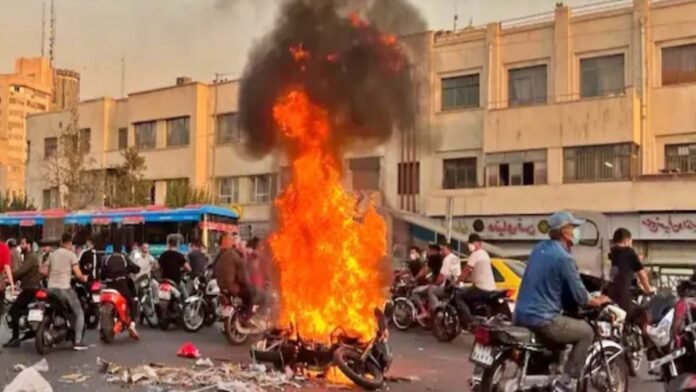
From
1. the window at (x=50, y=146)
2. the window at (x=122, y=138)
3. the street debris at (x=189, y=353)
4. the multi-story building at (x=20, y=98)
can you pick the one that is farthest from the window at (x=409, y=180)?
the multi-story building at (x=20, y=98)

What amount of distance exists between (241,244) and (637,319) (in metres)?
6.92

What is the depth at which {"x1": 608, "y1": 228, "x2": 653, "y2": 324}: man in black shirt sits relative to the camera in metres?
10.6

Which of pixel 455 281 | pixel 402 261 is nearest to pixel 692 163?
pixel 402 261

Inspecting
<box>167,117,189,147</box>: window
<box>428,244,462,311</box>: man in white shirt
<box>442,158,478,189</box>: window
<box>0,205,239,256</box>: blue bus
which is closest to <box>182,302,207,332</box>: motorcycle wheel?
<box>428,244,462,311</box>: man in white shirt

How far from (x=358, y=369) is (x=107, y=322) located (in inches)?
224

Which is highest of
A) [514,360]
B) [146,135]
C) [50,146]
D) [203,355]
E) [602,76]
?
[602,76]

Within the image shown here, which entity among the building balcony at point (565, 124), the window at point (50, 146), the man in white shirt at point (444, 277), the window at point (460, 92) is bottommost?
the man in white shirt at point (444, 277)

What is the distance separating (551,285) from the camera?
277 inches

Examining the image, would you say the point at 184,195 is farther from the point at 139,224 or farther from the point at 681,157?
the point at 681,157

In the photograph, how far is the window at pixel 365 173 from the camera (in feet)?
35.6

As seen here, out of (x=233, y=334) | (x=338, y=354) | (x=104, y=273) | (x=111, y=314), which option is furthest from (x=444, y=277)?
(x=338, y=354)

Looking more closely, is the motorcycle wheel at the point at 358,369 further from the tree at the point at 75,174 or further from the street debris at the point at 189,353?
the tree at the point at 75,174

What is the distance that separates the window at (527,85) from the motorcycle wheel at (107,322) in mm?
24684

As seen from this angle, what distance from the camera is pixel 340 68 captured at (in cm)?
1059
